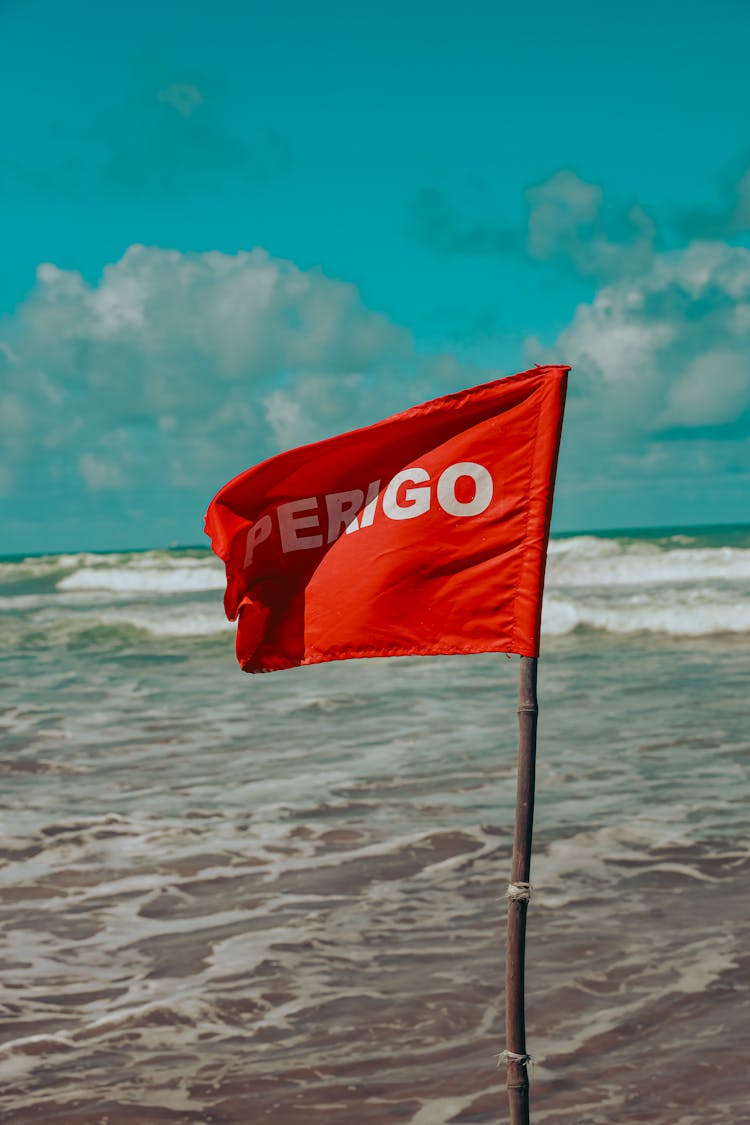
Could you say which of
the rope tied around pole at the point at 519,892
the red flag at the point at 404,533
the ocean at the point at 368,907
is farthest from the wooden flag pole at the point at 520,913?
the ocean at the point at 368,907

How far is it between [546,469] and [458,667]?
15.5 meters

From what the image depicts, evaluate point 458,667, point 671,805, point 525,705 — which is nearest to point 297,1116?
point 525,705

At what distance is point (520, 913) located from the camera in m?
3.52

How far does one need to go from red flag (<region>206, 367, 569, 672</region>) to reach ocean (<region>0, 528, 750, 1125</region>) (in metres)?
2.26

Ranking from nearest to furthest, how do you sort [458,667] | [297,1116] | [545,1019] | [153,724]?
[297,1116]
[545,1019]
[153,724]
[458,667]

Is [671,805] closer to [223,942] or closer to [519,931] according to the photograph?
[223,942]

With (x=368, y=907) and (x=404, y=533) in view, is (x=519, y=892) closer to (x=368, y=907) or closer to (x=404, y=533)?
(x=404, y=533)

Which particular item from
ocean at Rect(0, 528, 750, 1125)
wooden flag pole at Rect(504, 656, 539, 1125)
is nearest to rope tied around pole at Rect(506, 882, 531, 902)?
wooden flag pole at Rect(504, 656, 539, 1125)

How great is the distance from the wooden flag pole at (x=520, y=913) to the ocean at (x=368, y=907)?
4.21 feet

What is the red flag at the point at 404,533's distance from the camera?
11.8 ft

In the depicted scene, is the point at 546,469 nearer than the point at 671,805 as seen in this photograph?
Yes

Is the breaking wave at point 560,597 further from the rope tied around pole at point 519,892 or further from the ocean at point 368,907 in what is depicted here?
the rope tied around pole at point 519,892

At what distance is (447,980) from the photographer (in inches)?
237

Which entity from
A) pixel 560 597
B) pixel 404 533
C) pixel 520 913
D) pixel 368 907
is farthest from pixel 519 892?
pixel 560 597
